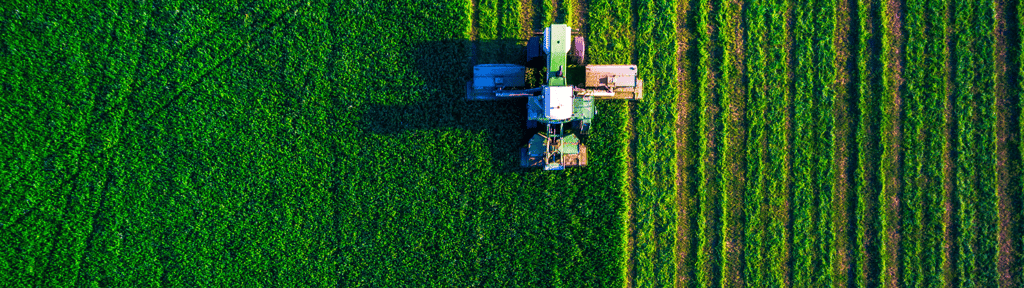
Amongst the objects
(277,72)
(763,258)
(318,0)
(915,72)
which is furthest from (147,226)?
(915,72)

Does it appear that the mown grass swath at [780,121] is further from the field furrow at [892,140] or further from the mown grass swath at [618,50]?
the mown grass swath at [618,50]

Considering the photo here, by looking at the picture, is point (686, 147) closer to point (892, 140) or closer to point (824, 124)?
point (824, 124)

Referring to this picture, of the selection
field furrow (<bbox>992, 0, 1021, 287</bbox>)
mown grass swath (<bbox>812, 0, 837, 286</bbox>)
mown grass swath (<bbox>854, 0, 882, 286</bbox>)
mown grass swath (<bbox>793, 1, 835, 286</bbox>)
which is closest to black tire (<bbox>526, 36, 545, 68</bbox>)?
mown grass swath (<bbox>793, 1, 835, 286</bbox>)

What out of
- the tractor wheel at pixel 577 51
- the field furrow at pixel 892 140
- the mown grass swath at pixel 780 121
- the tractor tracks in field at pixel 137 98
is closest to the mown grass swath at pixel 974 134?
the field furrow at pixel 892 140

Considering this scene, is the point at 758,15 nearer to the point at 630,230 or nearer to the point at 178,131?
the point at 630,230

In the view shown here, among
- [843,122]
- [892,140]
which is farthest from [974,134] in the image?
[843,122]

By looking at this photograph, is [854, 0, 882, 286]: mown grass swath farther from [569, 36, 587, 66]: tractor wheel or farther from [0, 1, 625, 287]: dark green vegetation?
[569, 36, 587, 66]: tractor wheel
